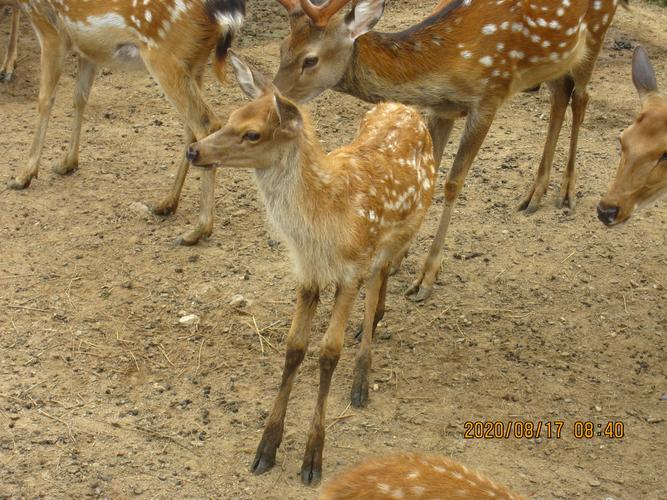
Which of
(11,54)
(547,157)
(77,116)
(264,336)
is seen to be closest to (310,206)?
(264,336)

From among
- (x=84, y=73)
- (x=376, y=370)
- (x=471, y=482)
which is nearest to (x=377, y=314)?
(x=376, y=370)

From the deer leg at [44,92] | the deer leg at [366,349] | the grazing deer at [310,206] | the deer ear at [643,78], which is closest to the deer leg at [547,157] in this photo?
the deer ear at [643,78]

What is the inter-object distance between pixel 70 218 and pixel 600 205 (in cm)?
342

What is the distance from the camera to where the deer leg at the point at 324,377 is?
4.34m

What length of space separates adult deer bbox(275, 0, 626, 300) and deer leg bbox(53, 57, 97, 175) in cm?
194

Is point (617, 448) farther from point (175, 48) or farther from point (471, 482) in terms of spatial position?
point (175, 48)

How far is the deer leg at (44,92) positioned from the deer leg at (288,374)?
314cm

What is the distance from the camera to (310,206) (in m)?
4.25

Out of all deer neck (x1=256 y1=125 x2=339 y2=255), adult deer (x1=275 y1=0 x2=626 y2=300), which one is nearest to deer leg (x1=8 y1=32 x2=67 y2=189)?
adult deer (x1=275 y1=0 x2=626 y2=300)

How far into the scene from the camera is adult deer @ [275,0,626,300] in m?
5.68

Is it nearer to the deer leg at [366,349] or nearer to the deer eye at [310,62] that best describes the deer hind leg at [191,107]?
the deer eye at [310,62]

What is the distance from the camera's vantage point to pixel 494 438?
4715mm

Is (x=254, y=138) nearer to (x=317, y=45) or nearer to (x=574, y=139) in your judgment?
(x=317, y=45)

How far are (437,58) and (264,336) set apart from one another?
6.40ft
